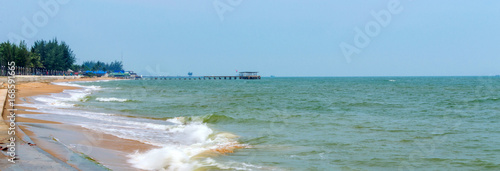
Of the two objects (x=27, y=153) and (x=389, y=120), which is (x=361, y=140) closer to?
(x=389, y=120)

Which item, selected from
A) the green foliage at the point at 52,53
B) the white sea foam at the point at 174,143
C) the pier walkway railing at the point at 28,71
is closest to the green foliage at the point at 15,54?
the pier walkway railing at the point at 28,71

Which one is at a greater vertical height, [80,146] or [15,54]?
[15,54]

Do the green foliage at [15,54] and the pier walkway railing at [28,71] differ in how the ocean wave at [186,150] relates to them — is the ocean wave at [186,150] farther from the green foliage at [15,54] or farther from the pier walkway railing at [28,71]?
the green foliage at [15,54]

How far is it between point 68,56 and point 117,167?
13729 centimetres

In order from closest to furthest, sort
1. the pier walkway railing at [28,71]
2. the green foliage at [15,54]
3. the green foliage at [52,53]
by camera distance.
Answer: the pier walkway railing at [28,71]
the green foliage at [15,54]
the green foliage at [52,53]

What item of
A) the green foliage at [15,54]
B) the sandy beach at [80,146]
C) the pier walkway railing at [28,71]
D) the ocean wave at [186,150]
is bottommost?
the ocean wave at [186,150]

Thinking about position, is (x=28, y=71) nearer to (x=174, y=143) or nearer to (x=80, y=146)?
(x=174, y=143)

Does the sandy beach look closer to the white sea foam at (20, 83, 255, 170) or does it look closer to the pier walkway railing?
the white sea foam at (20, 83, 255, 170)

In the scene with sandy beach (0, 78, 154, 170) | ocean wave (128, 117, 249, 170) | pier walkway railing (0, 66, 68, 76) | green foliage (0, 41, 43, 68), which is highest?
green foliage (0, 41, 43, 68)

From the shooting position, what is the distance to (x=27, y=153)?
6.99 m

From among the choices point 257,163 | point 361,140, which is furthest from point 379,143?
point 257,163

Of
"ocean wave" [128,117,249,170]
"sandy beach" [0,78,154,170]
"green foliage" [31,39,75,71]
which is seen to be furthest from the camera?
"green foliage" [31,39,75,71]

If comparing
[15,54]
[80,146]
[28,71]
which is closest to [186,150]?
[80,146]

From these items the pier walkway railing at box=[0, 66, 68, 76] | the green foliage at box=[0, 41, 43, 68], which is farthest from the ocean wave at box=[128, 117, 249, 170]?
the green foliage at box=[0, 41, 43, 68]
